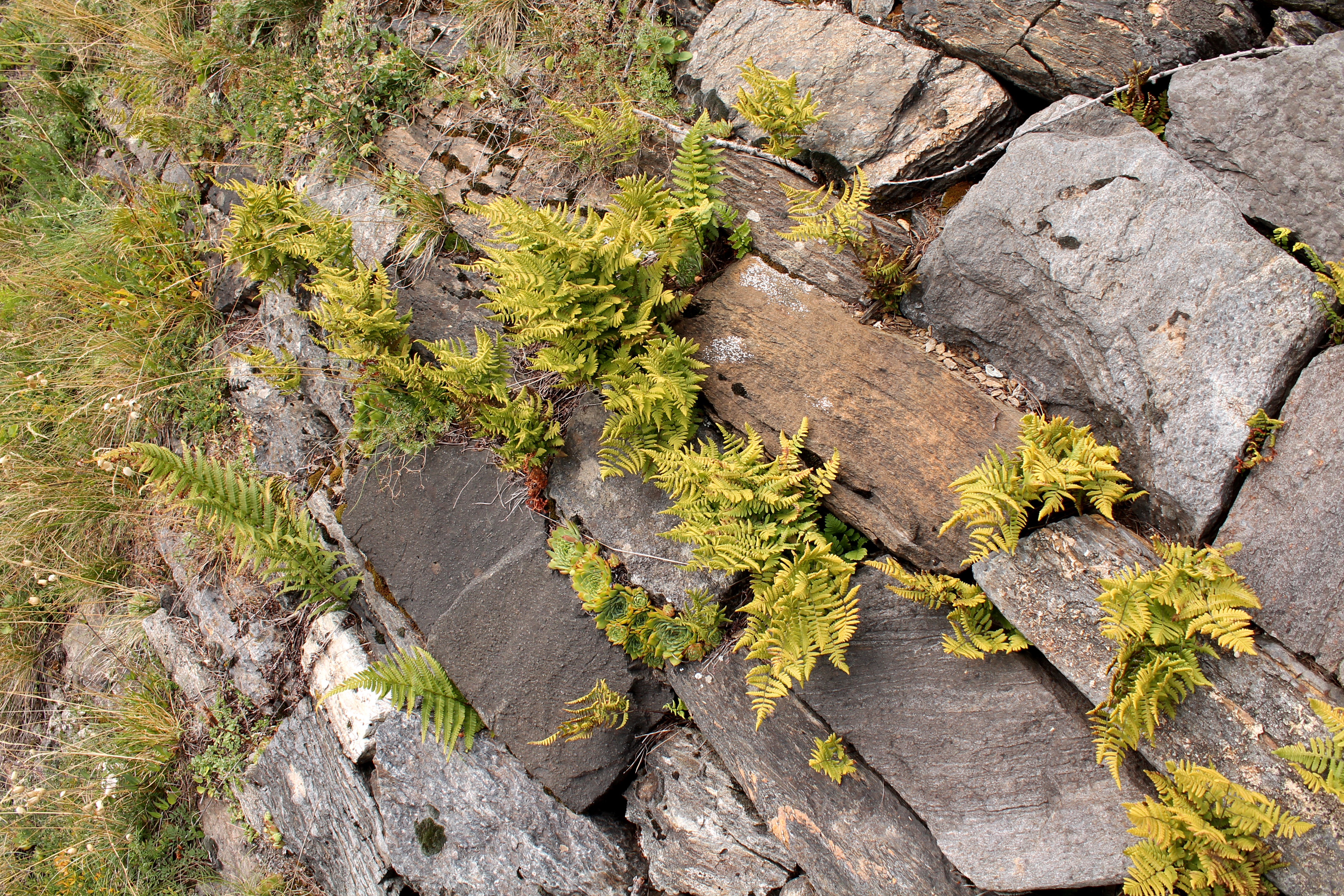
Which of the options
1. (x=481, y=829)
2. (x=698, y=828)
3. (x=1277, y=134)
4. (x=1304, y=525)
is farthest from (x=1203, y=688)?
(x=481, y=829)

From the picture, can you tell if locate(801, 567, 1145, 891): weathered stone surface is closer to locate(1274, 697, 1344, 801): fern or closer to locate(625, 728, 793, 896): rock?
locate(1274, 697, 1344, 801): fern

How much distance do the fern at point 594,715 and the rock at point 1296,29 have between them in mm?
4837

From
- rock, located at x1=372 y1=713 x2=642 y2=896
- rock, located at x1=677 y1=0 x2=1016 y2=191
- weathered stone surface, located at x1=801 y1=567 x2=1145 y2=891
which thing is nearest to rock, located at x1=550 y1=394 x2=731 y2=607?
weathered stone surface, located at x1=801 y1=567 x2=1145 y2=891

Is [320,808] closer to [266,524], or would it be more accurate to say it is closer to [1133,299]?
[266,524]

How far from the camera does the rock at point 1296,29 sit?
347 centimetres

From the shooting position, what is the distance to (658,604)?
182 inches

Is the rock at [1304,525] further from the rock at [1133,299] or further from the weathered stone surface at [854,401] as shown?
the weathered stone surface at [854,401]

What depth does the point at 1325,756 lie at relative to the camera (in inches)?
108

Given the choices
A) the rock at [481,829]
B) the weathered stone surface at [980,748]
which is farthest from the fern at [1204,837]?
the rock at [481,829]

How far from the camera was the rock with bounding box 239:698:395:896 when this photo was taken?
207 inches

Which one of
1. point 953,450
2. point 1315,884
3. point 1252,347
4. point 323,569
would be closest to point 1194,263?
point 1252,347

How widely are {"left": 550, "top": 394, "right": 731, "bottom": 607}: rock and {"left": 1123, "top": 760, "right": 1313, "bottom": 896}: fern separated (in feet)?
7.42

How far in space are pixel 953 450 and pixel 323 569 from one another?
15.1 ft

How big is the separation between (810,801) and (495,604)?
2.31m
